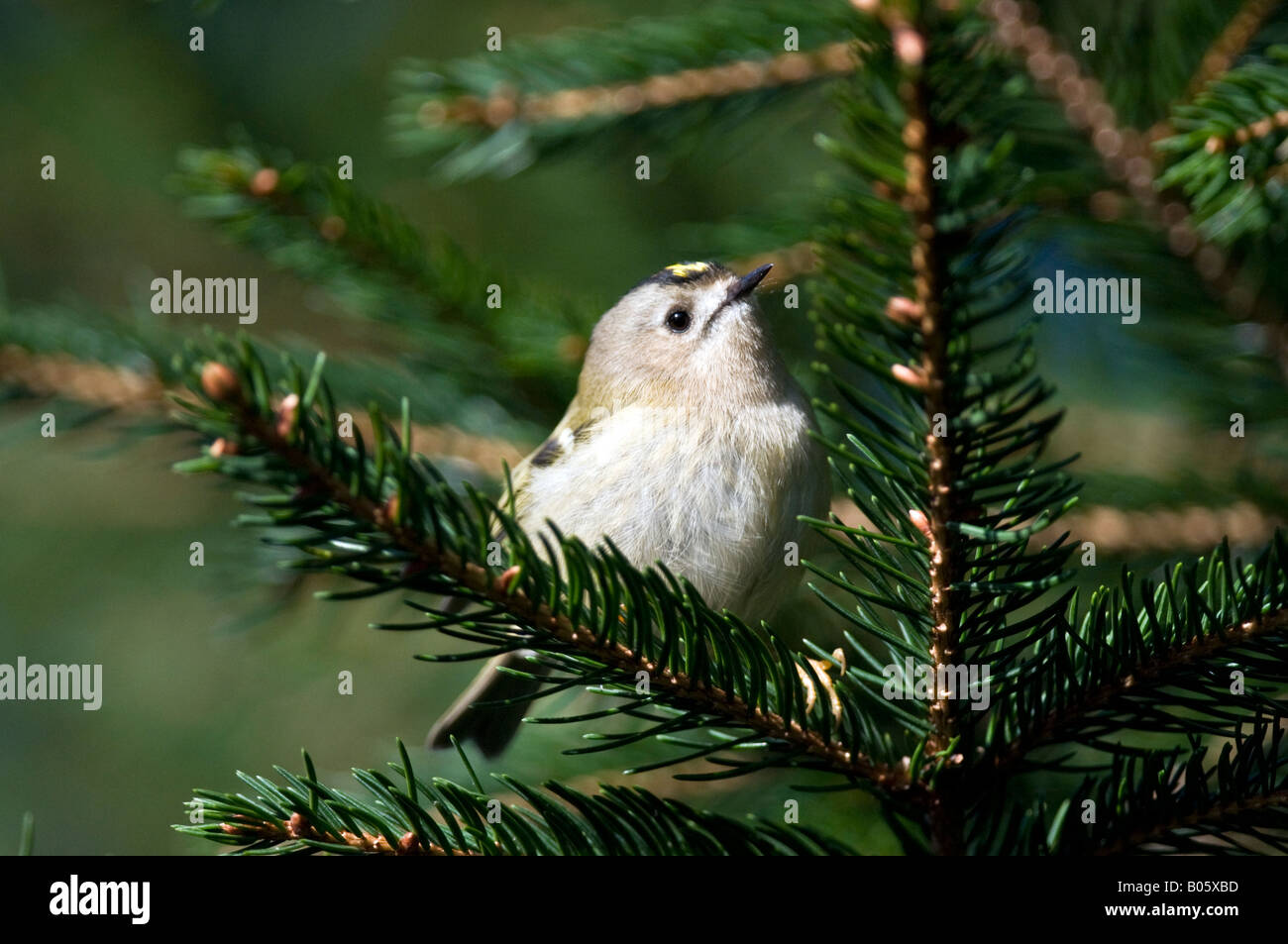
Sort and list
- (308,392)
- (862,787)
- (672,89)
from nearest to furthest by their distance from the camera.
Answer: (308,392), (862,787), (672,89)

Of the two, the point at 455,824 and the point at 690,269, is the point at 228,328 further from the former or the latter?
the point at 455,824

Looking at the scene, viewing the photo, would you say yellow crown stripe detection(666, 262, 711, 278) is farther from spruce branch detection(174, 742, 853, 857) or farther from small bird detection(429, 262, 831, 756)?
spruce branch detection(174, 742, 853, 857)

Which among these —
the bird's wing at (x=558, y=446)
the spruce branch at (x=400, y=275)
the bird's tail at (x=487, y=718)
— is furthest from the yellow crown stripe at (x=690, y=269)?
the bird's tail at (x=487, y=718)

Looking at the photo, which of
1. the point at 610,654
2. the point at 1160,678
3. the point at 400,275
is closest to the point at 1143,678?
the point at 1160,678

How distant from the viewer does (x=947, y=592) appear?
2.80 feet

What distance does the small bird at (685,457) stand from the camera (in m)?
1.44

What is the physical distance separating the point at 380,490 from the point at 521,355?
1.01m

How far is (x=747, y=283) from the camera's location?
5.43 feet

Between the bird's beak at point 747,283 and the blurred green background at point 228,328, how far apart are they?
97 mm

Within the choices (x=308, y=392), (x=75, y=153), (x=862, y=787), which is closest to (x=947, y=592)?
(x=862, y=787)

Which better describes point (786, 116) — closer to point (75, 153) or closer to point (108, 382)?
point (108, 382)

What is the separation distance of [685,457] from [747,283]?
332 millimetres

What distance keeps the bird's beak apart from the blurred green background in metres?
0.10
